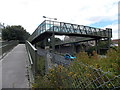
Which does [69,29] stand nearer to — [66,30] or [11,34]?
[66,30]

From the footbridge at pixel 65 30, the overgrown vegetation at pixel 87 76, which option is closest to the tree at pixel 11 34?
the footbridge at pixel 65 30

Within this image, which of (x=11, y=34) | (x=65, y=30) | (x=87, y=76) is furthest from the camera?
(x=11, y=34)

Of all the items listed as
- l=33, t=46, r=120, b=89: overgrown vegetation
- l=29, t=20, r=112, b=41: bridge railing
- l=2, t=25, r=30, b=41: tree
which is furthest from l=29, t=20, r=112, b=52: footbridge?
l=2, t=25, r=30, b=41: tree

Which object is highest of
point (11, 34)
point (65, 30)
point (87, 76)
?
point (11, 34)

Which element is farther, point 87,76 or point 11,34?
point 11,34

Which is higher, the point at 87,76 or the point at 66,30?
the point at 66,30

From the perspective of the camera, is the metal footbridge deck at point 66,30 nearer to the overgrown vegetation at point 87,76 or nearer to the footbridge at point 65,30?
the footbridge at point 65,30

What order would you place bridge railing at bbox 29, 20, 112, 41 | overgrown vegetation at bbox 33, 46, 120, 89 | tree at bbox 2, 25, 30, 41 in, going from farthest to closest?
tree at bbox 2, 25, 30, 41, bridge railing at bbox 29, 20, 112, 41, overgrown vegetation at bbox 33, 46, 120, 89

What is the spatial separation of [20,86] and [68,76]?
2330mm

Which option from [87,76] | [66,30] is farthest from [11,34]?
[87,76]

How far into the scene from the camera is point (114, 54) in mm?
2555

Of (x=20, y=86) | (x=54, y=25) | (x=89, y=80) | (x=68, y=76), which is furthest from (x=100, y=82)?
(x=54, y=25)

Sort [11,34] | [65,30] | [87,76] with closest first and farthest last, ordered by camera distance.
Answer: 1. [87,76]
2. [65,30]
3. [11,34]

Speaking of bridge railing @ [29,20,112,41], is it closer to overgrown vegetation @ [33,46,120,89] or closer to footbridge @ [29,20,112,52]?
footbridge @ [29,20,112,52]
